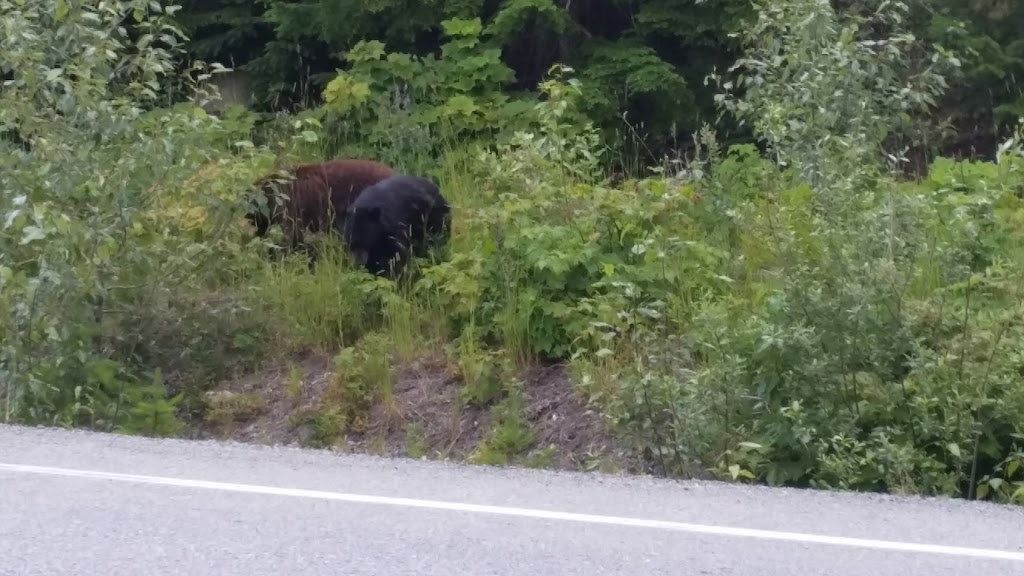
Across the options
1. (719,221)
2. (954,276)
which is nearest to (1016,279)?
(954,276)

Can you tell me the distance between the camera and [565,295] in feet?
32.8

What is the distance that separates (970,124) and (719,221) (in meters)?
5.37

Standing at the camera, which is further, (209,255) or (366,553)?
(209,255)

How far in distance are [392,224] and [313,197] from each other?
1.12m

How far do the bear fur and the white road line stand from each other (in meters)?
5.27

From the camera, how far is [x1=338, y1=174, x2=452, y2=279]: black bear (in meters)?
11.0

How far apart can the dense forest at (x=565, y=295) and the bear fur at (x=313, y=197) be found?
1.02 ft

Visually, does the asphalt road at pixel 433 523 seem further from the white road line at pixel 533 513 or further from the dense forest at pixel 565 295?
the dense forest at pixel 565 295

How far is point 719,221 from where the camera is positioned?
34.8ft

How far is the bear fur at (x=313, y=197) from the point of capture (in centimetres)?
1158

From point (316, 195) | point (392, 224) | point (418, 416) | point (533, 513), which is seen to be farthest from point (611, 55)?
point (533, 513)

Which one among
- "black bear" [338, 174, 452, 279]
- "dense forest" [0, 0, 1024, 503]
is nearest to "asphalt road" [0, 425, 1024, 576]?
"dense forest" [0, 0, 1024, 503]

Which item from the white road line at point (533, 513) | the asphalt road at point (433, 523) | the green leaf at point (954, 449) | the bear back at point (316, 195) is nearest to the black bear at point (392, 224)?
the bear back at point (316, 195)

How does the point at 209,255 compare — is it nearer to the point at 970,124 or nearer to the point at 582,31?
the point at 582,31
